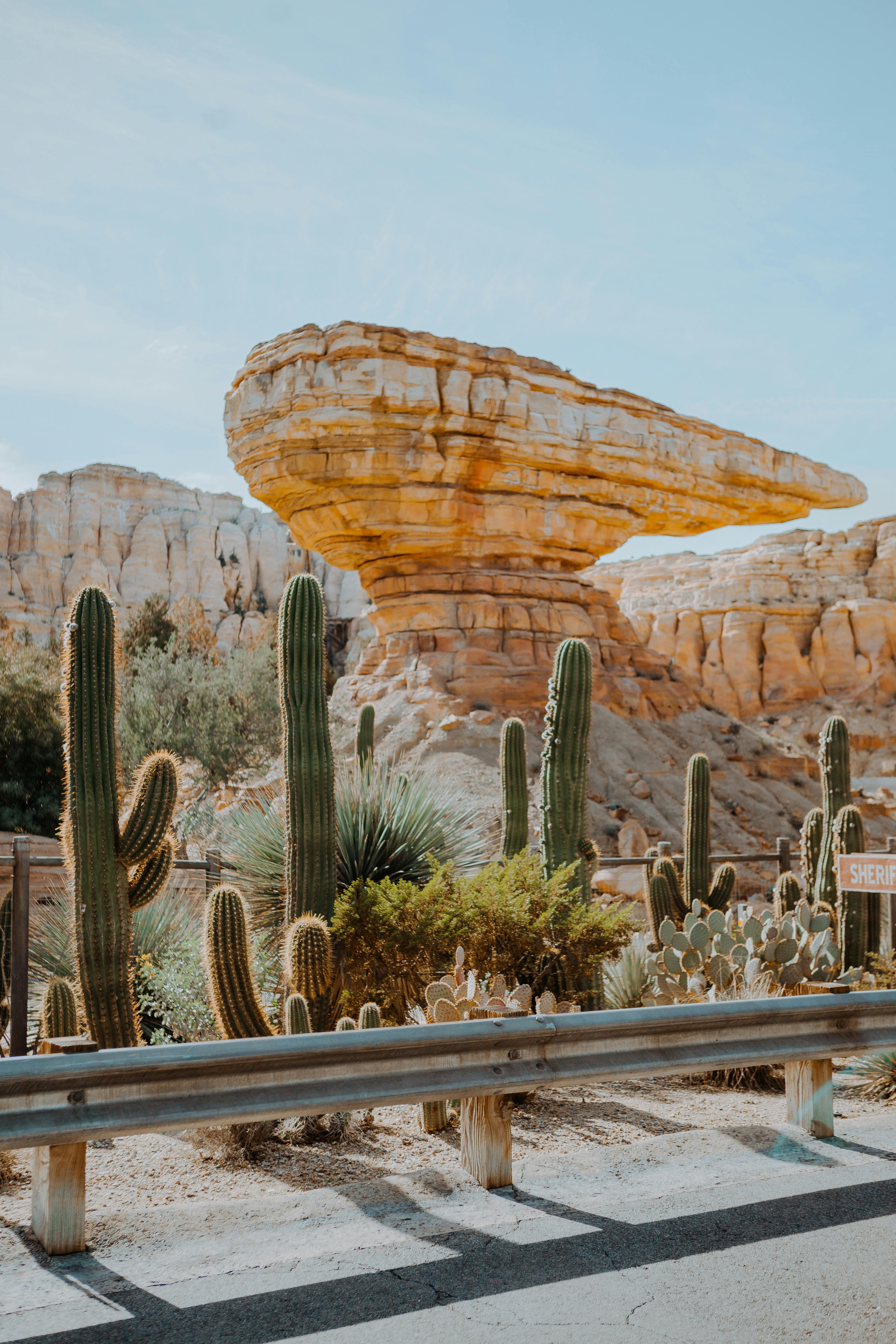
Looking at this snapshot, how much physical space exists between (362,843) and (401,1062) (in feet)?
16.4

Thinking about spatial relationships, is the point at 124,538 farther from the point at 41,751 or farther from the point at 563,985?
the point at 563,985

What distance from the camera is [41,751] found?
767 inches

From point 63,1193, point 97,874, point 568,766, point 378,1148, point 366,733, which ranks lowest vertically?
point 378,1148

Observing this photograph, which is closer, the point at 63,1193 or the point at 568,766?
the point at 63,1193

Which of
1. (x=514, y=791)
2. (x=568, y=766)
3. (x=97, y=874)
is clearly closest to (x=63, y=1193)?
(x=97, y=874)

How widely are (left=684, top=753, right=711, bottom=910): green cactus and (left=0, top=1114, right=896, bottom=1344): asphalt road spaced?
817cm

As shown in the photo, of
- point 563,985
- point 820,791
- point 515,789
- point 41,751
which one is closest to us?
point 563,985

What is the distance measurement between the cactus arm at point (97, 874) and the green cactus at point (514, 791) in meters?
5.12

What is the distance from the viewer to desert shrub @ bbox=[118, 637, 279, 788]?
22.7 m

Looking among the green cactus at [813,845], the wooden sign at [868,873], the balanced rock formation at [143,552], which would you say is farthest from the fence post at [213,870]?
the balanced rock formation at [143,552]

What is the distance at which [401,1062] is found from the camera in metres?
3.45

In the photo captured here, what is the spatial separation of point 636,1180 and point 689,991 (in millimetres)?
3004

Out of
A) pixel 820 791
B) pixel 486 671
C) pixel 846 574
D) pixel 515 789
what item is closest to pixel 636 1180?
pixel 515 789

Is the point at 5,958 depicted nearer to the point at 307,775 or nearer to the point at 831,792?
the point at 307,775
